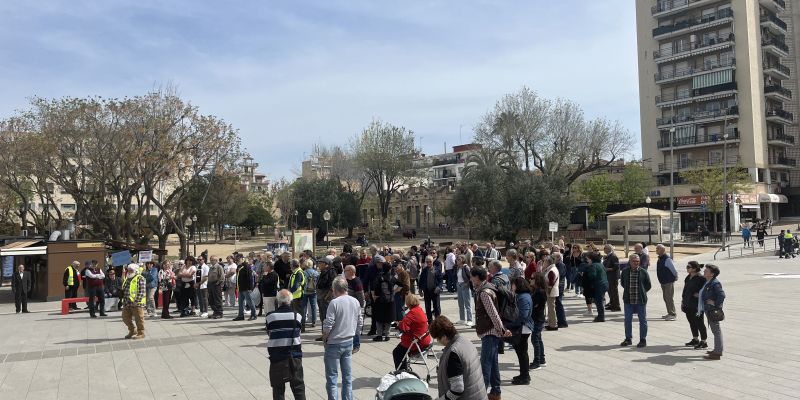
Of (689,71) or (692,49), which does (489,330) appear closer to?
(689,71)

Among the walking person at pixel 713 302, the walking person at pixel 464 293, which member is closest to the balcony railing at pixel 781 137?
the walking person at pixel 464 293

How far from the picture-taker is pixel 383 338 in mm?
11398

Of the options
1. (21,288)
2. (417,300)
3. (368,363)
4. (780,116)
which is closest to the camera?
(417,300)

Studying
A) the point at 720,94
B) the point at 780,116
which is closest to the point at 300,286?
the point at 720,94

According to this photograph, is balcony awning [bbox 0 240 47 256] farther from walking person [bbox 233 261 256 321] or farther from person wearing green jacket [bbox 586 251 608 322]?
person wearing green jacket [bbox 586 251 608 322]

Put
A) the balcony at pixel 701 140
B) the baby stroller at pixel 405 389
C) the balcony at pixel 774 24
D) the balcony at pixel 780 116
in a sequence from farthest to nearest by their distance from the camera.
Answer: the balcony at pixel 774 24 → the balcony at pixel 780 116 → the balcony at pixel 701 140 → the baby stroller at pixel 405 389

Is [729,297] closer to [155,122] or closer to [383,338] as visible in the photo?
[383,338]

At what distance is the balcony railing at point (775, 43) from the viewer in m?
60.1

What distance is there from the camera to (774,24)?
61.1 meters

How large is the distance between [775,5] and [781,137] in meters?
14.0

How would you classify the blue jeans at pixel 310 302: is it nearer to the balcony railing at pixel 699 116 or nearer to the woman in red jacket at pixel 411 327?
the woman in red jacket at pixel 411 327

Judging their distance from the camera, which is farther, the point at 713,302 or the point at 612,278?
the point at 612,278

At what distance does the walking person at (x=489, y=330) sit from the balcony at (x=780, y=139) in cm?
6472

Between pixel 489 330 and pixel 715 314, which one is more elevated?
pixel 489 330
